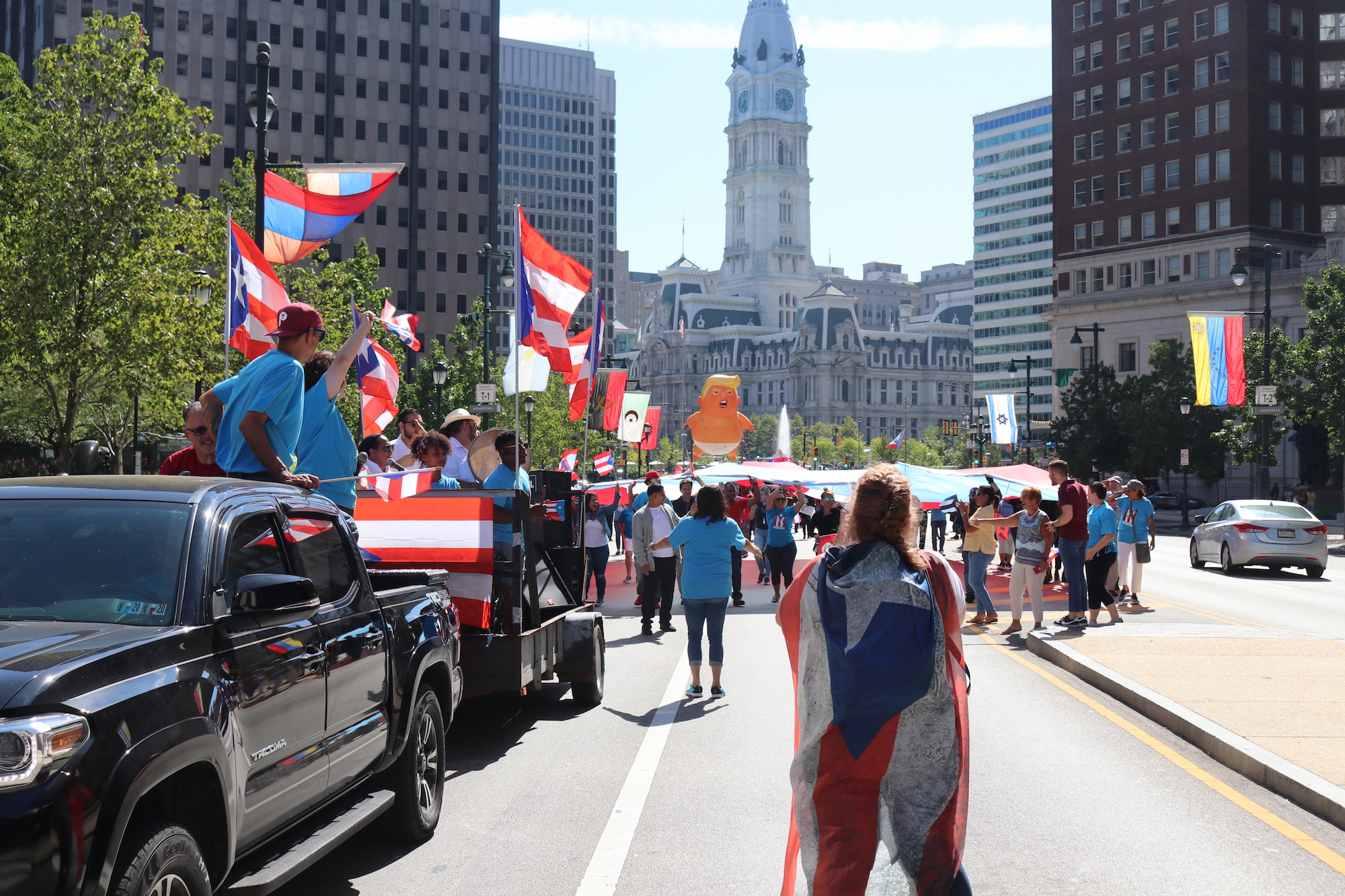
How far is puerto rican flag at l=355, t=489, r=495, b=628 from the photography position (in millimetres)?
8766

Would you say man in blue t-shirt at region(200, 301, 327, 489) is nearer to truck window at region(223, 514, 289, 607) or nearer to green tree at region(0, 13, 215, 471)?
truck window at region(223, 514, 289, 607)

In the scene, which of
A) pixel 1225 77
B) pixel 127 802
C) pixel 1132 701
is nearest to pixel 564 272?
pixel 1132 701

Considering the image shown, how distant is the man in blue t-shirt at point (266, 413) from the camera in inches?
265

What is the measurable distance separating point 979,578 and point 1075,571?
6.95ft

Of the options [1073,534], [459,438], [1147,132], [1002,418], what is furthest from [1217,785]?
[1147,132]

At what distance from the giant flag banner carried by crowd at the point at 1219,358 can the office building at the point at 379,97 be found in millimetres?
65578

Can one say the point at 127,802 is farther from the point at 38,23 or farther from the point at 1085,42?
the point at 38,23

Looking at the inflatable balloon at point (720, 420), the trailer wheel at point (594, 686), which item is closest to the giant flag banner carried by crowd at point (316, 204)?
the trailer wheel at point (594, 686)

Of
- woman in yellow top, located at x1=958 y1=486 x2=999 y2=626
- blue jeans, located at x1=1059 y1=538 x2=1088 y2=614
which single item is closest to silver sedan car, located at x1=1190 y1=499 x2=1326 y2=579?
woman in yellow top, located at x1=958 y1=486 x2=999 y2=626

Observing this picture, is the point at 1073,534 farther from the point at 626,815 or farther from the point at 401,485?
the point at 626,815

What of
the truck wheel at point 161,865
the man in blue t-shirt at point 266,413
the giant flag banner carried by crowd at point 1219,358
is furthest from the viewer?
the giant flag banner carried by crowd at point 1219,358

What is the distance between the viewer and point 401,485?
891 cm

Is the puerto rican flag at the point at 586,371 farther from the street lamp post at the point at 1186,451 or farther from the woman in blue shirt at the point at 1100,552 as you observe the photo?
the street lamp post at the point at 1186,451

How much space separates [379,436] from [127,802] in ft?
29.0
